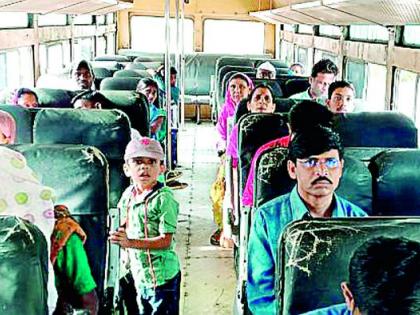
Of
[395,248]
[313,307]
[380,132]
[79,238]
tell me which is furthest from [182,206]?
[395,248]

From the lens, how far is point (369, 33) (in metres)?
6.17

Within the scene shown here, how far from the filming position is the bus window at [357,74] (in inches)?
248

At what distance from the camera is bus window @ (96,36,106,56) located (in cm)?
1121

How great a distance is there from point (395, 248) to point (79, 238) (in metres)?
1.22

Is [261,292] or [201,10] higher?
[201,10]

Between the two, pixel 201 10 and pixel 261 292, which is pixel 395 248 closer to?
pixel 261 292

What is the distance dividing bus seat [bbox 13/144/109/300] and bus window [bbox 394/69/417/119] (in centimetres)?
288

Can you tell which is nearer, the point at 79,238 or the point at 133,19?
the point at 79,238

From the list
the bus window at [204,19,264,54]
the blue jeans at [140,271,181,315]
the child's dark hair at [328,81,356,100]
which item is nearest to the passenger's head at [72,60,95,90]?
the child's dark hair at [328,81,356,100]

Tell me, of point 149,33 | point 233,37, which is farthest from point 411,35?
point 149,33

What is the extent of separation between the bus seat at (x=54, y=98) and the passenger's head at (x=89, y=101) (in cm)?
39

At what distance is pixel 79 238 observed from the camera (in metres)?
2.18

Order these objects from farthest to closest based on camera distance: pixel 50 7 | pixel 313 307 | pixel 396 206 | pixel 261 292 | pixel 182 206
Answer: pixel 182 206, pixel 50 7, pixel 396 206, pixel 261 292, pixel 313 307

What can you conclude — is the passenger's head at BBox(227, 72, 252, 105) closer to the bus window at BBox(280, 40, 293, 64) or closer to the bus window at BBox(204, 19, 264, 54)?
the bus window at BBox(280, 40, 293, 64)
